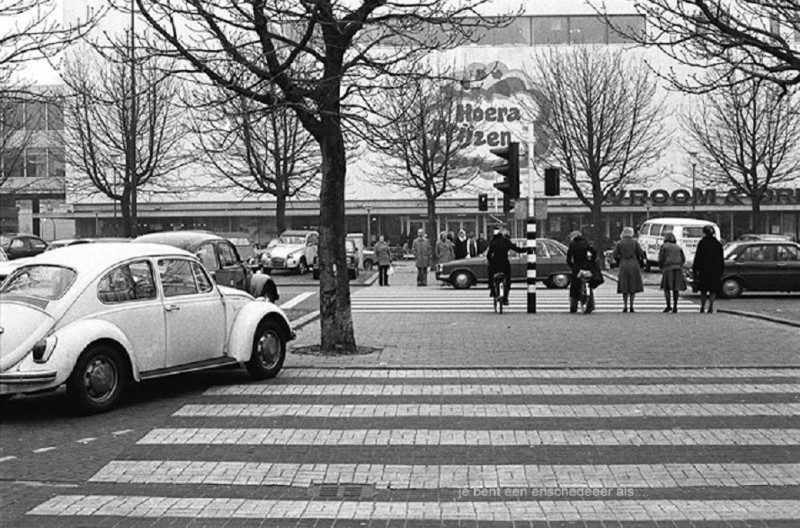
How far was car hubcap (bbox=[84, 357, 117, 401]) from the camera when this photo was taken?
9.10 m

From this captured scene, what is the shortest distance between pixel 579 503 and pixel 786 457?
2.14m

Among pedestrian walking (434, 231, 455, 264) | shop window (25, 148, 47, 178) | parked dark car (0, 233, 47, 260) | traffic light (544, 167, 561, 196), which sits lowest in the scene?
pedestrian walking (434, 231, 455, 264)

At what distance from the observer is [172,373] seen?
33.2 ft

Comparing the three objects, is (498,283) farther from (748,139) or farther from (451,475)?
(748,139)

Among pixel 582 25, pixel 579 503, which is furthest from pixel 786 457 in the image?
pixel 582 25

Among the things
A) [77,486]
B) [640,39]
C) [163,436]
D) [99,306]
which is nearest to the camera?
[77,486]

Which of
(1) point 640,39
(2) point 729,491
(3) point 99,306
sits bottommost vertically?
(2) point 729,491

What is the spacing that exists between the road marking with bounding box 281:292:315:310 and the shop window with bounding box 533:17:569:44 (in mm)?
35862

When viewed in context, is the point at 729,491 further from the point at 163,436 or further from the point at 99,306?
the point at 99,306

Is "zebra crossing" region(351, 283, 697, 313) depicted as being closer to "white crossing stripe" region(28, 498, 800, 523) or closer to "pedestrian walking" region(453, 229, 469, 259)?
"pedestrian walking" region(453, 229, 469, 259)

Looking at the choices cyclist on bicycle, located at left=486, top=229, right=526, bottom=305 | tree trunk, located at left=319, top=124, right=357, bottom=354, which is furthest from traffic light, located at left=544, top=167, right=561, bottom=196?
tree trunk, located at left=319, top=124, right=357, bottom=354

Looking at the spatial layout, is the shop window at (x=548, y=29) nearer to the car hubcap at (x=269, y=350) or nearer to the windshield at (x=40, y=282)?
the car hubcap at (x=269, y=350)

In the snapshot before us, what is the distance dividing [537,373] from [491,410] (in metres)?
2.61

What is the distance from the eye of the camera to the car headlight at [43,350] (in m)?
8.69
